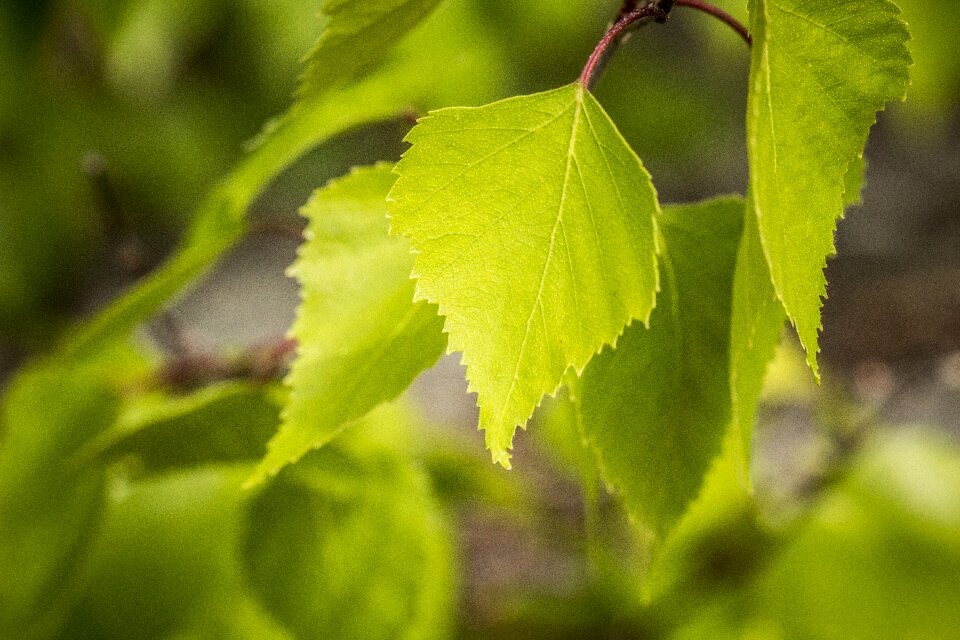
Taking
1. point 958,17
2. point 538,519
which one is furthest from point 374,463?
point 958,17

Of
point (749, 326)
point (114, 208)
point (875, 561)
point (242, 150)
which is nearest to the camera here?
point (749, 326)

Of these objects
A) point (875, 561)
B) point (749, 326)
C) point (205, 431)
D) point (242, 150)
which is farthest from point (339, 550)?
point (242, 150)

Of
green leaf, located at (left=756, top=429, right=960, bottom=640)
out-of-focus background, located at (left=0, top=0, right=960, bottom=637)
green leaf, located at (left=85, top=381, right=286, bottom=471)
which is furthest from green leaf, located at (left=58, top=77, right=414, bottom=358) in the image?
out-of-focus background, located at (left=0, top=0, right=960, bottom=637)

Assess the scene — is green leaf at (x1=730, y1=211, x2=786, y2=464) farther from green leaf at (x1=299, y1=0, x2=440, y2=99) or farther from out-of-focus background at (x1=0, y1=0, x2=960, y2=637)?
out-of-focus background at (x1=0, y1=0, x2=960, y2=637)

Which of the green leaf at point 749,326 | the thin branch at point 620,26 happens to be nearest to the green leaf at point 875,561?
the green leaf at point 749,326

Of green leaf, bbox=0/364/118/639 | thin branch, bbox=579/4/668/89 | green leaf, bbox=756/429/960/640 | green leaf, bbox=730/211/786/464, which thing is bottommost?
green leaf, bbox=756/429/960/640

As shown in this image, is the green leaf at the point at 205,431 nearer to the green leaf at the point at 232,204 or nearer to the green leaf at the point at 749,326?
the green leaf at the point at 232,204

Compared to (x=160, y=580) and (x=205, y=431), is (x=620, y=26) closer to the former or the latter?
(x=205, y=431)
